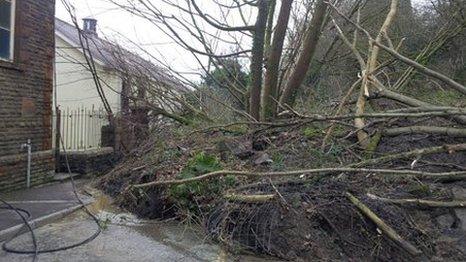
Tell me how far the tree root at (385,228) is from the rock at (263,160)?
6.69ft

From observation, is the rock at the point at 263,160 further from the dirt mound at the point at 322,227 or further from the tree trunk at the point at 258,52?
the tree trunk at the point at 258,52

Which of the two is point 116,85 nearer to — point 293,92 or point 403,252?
point 293,92

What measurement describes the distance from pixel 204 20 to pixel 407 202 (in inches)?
266

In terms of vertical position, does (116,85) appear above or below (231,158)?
above

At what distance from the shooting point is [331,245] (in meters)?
5.70

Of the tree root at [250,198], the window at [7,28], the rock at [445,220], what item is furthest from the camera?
the window at [7,28]

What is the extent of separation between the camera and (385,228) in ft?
18.2

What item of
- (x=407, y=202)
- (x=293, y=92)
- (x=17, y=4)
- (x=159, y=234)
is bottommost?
(x=159, y=234)

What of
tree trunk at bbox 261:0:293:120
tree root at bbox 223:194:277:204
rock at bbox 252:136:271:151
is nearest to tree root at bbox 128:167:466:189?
tree root at bbox 223:194:277:204

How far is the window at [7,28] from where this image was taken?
898 cm

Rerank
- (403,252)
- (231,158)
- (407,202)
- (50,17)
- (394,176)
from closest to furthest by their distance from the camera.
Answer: (403,252) → (407,202) → (394,176) → (231,158) → (50,17)

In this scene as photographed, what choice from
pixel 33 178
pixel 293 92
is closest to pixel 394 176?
pixel 293 92

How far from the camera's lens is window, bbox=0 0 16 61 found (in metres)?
8.98

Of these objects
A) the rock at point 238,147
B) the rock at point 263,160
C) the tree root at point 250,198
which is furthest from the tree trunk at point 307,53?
the tree root at point 250,198
